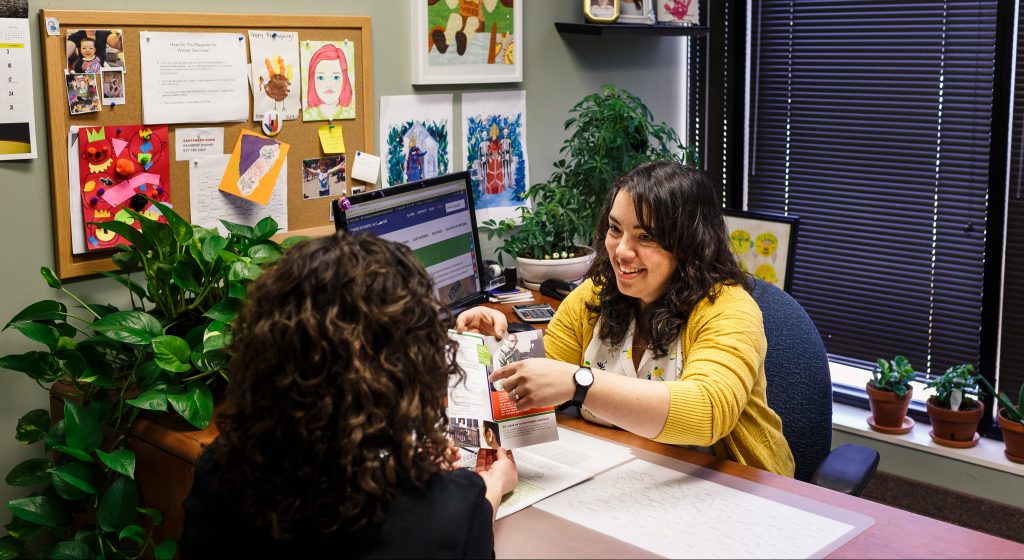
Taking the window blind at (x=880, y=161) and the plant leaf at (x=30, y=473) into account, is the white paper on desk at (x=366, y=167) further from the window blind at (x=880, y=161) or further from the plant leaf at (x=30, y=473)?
the window blind at (x=880, y=161)

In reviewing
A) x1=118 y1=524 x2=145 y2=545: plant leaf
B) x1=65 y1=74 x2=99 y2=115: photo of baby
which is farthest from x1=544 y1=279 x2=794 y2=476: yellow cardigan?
x1=65 y1=74 x2=99 y2=115: photo of baby

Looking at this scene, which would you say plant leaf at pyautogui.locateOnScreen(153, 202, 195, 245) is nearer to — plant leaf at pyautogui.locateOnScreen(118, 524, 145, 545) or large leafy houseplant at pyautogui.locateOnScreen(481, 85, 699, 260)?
plant leaf at pyautogui.locateOnScreen(118, 524, 145, 545)

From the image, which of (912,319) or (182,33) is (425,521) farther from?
(912,319)

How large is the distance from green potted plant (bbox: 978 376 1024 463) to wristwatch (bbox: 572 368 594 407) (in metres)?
1.99

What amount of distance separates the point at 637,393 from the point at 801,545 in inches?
14.7

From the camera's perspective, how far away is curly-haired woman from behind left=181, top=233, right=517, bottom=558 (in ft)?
3.92

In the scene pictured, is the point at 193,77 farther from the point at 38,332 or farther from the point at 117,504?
the point at 117,504

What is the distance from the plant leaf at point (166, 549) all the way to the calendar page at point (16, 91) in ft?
2.84

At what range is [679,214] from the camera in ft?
6.45

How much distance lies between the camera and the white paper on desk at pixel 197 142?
235 centimetres

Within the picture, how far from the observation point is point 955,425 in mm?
3242

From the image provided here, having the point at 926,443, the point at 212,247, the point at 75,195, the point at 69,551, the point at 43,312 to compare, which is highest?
the point at 75,195

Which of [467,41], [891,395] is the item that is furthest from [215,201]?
[891,395]

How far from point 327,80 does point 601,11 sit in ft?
3.59
